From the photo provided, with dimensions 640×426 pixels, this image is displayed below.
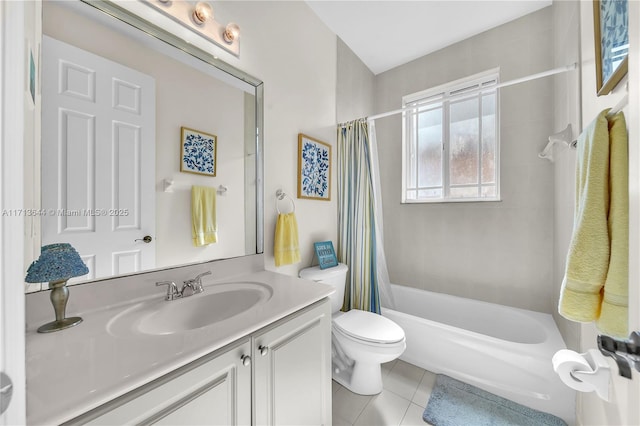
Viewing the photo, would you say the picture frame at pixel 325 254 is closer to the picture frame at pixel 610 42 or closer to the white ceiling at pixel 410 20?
the picture frame at pixel 610 42

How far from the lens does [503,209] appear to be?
6.49 ft

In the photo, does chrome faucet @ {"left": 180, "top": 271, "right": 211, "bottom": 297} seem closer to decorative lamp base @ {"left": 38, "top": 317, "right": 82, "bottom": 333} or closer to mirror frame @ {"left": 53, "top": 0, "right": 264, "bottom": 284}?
mirror frame @ {"left": 53, "top": 0, "right": 264, "bottom": 284}

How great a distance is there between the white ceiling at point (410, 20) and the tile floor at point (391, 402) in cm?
269

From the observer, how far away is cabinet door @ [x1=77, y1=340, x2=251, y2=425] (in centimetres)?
55

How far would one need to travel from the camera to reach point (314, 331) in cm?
105

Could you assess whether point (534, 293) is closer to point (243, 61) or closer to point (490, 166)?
point (490, 166)

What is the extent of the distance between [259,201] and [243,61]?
2.68 ft

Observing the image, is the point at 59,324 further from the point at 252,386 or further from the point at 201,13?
the point at 201,13

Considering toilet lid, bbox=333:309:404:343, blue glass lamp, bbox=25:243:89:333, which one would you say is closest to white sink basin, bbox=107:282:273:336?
blue glass lamp, bbox=25:243:89:333

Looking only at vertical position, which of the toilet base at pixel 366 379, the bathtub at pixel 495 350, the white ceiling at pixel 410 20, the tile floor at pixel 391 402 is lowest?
the tile floor at pixel 391 402

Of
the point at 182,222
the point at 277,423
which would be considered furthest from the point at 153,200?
the point at 277,423

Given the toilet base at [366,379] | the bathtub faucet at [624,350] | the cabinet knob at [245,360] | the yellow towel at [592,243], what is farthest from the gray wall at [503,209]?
the cabinet knob at [245,360]

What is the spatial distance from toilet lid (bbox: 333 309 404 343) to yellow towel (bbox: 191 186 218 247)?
3.13 ft

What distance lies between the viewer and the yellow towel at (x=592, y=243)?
1.85 ft
